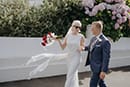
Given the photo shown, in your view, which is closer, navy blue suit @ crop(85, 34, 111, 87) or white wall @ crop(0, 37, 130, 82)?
navy blue suit @ crop(85, 34, 111, 87)

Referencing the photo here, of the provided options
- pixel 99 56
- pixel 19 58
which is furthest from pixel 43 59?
pixel 99 56

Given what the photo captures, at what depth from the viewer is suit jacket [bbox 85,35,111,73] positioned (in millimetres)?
6223

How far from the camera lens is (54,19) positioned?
10.5m

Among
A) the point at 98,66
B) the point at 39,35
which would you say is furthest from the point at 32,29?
the point at 98,66

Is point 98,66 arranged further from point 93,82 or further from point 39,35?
point 39,35

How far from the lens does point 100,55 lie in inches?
252

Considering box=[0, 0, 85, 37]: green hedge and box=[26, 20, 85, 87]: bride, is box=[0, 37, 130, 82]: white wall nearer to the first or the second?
box=[0, 0, 85, 37]: green hedge

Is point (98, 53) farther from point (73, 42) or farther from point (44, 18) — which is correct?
point (44, 18)

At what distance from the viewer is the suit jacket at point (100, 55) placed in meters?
6.22

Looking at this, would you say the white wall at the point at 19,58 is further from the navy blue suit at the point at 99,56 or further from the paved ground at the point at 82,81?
the navy blue suit at the point at 99,56

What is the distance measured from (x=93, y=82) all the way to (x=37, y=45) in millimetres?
3027

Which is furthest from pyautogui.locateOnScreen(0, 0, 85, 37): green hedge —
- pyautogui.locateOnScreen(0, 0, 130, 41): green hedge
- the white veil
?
the white veil

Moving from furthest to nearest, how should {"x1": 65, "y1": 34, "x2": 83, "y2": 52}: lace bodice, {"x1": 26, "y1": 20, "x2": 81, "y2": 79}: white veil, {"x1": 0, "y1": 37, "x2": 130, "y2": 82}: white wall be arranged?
{"x1": 0, "y1": 37, "x2": 130, "y2": 82}: white wall
{"x1": 26, "y1": 20, "x2": 81, "y2": 79}: white veil
{"x1": 65, "y1": 34, "x2": 83, "y2": 52}: lace bodice

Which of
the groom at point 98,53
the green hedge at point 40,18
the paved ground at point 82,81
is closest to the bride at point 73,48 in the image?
the groom at point 98,53
